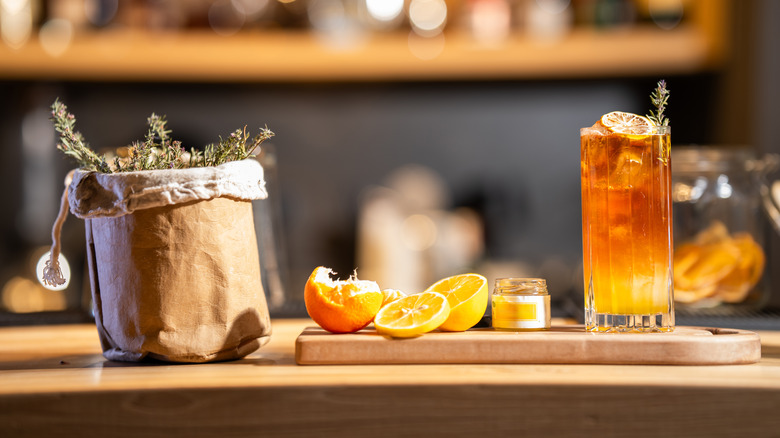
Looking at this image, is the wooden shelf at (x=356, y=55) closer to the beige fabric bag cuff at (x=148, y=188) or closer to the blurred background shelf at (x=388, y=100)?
the blurred background shelf at (x=388, y=100)

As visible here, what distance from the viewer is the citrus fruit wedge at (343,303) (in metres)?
0.82

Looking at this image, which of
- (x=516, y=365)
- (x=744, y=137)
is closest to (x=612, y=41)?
(x=744, y=137)

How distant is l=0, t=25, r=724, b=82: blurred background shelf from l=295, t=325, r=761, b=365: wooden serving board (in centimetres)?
176

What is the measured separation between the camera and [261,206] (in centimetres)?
134

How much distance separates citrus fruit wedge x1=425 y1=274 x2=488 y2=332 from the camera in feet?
2.71

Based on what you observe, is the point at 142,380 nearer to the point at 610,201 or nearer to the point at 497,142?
the point at 610,201

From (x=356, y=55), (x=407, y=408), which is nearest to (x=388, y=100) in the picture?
(x=356, y=55)

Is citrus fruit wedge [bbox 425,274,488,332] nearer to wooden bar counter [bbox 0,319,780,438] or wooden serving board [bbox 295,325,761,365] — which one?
wooden serving board [bbox 295,325,761,365]

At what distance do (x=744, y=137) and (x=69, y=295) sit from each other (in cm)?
236

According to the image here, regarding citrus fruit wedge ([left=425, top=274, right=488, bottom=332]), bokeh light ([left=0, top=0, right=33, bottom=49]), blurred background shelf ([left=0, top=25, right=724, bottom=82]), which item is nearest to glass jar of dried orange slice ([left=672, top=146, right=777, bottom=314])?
citrus fruit wedge ([left=425, top=274, right=488, bottom=332])

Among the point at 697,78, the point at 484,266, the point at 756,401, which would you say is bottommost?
the point at 484,266

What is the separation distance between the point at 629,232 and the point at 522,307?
5.7 inches

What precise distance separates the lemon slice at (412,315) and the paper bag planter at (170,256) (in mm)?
159

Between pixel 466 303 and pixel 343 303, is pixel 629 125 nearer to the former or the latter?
pixel 466 303
